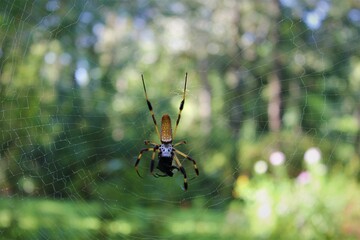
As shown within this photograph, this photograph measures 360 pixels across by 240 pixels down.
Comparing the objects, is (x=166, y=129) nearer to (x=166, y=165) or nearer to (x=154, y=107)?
(x=166, y=165)

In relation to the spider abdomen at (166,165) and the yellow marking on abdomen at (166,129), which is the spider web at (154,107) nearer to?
the yellow marking on abdomen at (166,129)

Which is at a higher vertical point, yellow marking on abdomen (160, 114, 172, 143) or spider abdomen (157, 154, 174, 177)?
yellow marking on abdomen (160, 114, 172, 143)

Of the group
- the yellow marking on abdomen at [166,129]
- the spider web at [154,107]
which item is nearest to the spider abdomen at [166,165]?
the yellow marking on abdomen at [166,129]

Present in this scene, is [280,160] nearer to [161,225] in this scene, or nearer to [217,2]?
[161,225]

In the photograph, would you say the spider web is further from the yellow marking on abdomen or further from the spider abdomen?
the spider abdomen

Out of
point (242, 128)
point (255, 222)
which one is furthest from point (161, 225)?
point (242, 128)

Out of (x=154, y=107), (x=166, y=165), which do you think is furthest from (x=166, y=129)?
(x=154, y=107)

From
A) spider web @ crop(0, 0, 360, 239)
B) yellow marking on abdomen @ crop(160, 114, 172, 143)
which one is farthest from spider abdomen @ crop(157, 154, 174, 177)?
spider web @ crop(0, 0, 360, 239)
